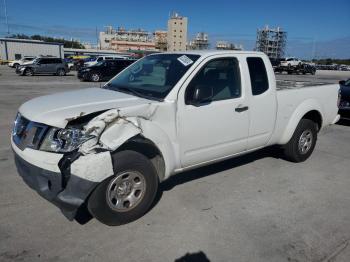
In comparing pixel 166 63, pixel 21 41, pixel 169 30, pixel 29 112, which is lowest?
pixel 29 112

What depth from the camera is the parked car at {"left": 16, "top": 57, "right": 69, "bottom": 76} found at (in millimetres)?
26859

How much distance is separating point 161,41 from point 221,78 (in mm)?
150916

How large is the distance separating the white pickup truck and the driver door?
0.04ft

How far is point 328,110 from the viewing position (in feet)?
19.0

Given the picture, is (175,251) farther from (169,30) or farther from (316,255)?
(169,30)

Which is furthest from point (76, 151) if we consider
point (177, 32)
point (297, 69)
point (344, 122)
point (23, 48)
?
point (177, 32)

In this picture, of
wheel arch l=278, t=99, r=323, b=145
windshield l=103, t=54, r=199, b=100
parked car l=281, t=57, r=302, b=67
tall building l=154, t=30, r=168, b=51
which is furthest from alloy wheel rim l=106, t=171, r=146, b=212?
tall building l=154, t=30, r=168, b=51

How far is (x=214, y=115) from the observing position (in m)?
3.85

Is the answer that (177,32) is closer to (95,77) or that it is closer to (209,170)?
(95,77)

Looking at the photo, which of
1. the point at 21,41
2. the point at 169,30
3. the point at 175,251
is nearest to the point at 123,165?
the point at 175,251

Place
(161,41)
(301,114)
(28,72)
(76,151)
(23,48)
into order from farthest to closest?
(161,41) → (23,48) → (28,72) → (301,114) → (76,151)

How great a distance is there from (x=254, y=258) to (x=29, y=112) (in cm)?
264

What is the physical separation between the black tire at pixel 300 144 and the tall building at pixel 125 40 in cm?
13231

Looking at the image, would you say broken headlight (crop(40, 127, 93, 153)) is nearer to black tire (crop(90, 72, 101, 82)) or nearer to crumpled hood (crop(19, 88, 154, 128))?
crumpled hood (crop(19, 88, 154, 128))
